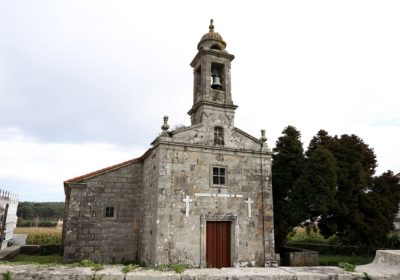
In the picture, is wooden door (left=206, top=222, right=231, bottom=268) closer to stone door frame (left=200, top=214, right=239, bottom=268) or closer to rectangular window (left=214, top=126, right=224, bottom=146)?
stone door frame (left=200, top=214, right=239, bottom=268)

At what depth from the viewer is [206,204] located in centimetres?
1338

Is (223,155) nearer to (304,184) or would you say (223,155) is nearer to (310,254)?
(304,184)

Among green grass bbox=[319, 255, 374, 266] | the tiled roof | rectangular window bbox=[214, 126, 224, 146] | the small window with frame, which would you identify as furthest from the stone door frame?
green grass bbox=[319, 255, 374, 266]

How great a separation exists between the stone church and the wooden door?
1.6 inches

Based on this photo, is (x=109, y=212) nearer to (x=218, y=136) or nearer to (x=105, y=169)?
(x=105, y=169)

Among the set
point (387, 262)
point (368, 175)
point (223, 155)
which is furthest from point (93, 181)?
point (368, 175)

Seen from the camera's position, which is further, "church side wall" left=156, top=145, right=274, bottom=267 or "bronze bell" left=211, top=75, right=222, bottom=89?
"bronze bell" left=211, top=75, right=222, bottom=89

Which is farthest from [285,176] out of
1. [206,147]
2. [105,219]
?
[105,219]

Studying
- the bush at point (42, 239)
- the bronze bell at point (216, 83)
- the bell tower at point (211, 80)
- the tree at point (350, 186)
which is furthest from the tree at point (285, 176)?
the bush at point (42, 239)

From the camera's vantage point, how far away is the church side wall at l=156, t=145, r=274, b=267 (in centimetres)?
1262

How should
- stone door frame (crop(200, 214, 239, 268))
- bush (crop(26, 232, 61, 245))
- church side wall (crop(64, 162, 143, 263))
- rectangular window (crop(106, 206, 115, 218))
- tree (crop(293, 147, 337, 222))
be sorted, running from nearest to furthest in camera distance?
stone door frame (crop(200, 214, 239, 268)) < church side wall (crop(64, 162, 143, 263)) < rectangular window (crop(106, 206, 115, 218)) < tree (crop(293, 147, 337, 222)) < bush (crop(26, 232, 61, 245))

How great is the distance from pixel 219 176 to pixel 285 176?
459 cm

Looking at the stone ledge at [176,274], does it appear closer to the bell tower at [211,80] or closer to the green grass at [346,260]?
the bell tower at [211,80]

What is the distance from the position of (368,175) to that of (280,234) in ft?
21.6
